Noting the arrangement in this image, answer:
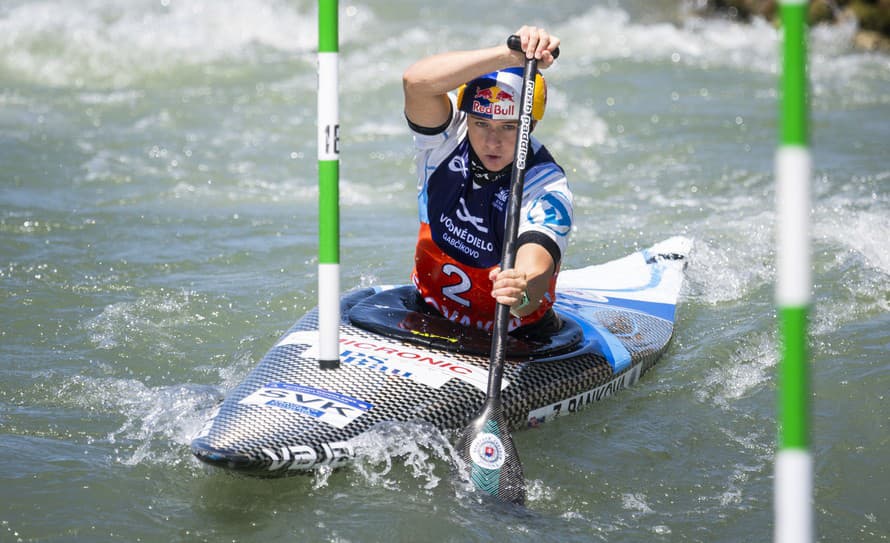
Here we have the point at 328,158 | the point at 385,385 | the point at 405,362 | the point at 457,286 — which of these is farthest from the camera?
the point at 457,286

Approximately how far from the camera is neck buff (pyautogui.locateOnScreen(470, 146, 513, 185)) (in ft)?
13.4

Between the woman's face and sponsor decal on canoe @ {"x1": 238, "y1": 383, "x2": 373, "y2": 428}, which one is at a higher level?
the woman's face

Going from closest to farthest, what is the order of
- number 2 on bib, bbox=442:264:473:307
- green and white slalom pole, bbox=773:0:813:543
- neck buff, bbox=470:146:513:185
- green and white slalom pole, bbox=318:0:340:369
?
green and white slalom pole, bbox=773:0:813:543 → green and white slalom pole, bbox=318:0:340:369 → neck buff, bbox=470:146:513:185 → number 2 on bib, bbox=442:264:473:307

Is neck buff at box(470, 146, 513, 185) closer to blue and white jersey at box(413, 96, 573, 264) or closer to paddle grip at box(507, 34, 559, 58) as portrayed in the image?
blue and white jersey at box(413, 96, 573, 264)

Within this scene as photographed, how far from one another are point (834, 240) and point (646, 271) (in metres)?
1.42

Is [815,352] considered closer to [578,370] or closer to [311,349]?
→ [578,370]

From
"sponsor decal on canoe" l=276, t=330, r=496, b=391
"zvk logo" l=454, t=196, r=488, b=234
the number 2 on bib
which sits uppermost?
"zvk logo" l=454, t=196, r=488, b=234

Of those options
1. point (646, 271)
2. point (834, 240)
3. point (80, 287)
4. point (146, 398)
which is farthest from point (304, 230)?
point (834, 240)

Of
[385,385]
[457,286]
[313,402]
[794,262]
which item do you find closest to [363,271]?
[457,286]

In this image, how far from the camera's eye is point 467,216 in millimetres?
4137

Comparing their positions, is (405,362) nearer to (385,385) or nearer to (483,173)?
(385,385)

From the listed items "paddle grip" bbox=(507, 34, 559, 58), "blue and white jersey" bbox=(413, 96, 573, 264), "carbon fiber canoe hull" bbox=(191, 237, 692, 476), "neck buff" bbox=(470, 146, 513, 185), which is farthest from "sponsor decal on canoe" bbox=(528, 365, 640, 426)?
"paddle grip" bbox=(507, 34, 559, 58)

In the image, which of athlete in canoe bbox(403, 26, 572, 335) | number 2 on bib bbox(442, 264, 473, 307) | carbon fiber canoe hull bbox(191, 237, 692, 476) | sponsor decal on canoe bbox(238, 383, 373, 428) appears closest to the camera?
carbon fiber canoe hull bbox(191, 237, 692, 476)

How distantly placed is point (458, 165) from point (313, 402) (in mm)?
1087
